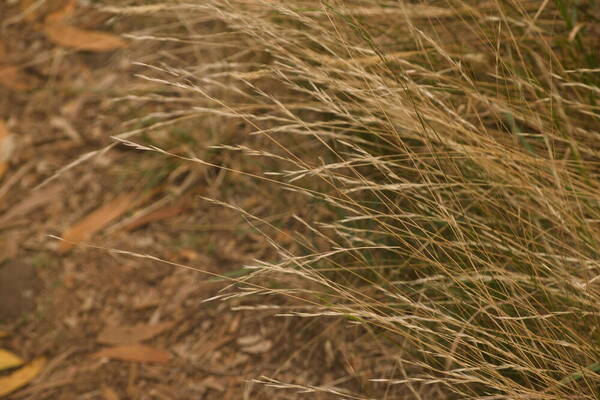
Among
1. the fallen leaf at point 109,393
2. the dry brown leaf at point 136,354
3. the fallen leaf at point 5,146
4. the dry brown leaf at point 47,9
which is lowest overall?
the fallen leaf at point 109,393

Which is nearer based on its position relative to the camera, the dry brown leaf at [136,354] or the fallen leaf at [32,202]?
the dry brown leaf at [136,354]

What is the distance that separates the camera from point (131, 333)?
Answer: 1.79 metres

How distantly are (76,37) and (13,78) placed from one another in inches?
10.1

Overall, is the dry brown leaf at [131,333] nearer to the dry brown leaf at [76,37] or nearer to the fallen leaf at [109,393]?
the fallen leaf at [109,393]

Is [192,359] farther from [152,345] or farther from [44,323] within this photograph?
[44,323]

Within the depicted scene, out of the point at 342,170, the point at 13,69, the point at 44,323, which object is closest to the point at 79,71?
the point at 13,69

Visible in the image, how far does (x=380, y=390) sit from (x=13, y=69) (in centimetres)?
172

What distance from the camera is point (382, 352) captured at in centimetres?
156

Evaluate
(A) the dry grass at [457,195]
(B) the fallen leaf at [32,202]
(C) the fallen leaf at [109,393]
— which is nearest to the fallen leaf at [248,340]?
(A) the dry grass at [457,195]

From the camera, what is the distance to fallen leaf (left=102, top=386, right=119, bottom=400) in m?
1.66

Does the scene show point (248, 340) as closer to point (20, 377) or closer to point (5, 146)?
point (20, 377)

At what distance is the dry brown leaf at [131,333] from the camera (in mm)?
1773

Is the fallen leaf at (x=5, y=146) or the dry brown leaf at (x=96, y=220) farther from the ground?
the fallen leaf at (x=5, y=146)

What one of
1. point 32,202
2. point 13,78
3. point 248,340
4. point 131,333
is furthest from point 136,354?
point 13,78
